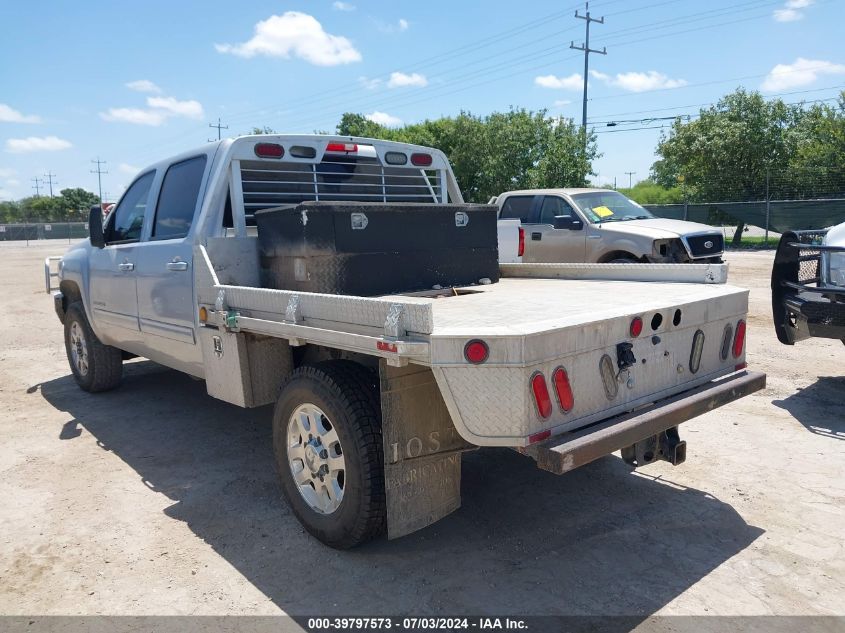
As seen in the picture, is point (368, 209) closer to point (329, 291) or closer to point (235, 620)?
point (329, 291)

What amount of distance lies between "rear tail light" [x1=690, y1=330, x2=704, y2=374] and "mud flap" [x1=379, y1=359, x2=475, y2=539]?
132 cm

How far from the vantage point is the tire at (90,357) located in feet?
22.4

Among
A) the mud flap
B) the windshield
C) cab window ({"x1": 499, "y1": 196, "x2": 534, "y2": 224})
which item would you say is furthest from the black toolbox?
cab window ({"x1": 499, "y1": 196, "x2": 534, "y2": 224})

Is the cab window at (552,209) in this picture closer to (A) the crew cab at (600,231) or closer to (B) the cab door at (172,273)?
(A) the crew cab at (600,231)

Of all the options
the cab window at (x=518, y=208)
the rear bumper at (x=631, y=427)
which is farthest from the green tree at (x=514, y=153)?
the rear bumper at (x=631, y=427)

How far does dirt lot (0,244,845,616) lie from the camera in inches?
126

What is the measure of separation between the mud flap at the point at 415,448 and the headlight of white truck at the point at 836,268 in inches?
168

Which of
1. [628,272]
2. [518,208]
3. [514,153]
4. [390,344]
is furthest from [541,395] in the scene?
[514,153]

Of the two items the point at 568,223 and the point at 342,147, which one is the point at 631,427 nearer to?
the point at 342,147

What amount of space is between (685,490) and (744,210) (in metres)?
26.7

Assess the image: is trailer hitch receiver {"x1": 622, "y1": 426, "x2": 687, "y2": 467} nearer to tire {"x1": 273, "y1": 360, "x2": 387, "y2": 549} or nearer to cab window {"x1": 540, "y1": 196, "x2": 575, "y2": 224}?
tire {"x1": 273, "y1": 360, "x2": 387, "y2": 549}

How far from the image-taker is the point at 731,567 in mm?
3412

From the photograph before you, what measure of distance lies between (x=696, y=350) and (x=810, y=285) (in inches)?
131

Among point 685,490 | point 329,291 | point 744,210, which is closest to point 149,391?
point 329,291
